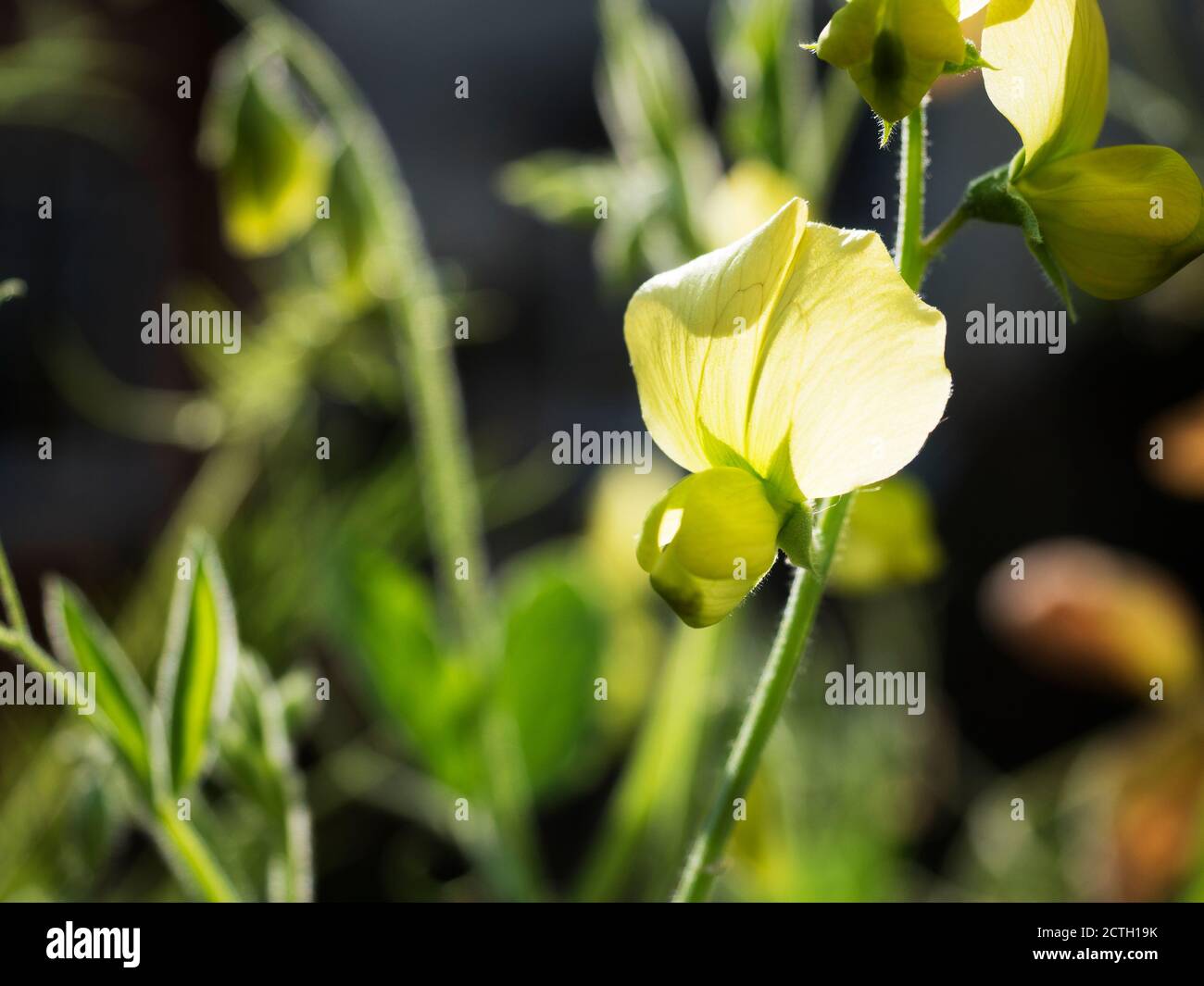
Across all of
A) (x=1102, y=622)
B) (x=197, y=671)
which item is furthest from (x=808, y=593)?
(x=1102, y=622)

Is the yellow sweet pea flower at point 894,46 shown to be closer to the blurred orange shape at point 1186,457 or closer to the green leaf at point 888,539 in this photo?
the green leaf at point 888,539

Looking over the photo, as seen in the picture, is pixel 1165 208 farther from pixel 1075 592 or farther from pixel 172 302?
pixel 172 302

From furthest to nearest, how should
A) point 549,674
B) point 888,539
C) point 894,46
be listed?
point 549,674 < point 888,539 < point 894,46

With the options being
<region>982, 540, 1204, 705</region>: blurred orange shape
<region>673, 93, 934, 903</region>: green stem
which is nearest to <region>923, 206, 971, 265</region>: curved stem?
<region>673, 93, 934, 903</region>: green stem

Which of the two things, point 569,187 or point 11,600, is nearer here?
point 11,600

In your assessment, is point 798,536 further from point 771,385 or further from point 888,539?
point 888,539

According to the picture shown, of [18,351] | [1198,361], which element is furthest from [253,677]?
[1198,361]

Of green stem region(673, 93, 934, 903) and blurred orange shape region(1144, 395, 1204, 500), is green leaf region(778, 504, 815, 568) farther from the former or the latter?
blurred orange shape region(1144, 395, 1204, 500)
